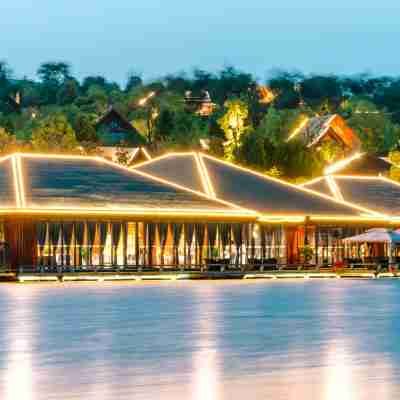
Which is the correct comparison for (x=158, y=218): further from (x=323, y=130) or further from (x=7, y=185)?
(x=323, y=130)

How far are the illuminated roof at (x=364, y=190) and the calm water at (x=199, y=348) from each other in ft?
144

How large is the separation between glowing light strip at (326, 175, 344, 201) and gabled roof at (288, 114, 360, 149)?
72.7 m

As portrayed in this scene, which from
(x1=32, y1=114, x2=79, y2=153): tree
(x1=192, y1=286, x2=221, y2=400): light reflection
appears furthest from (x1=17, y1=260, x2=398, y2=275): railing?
(x1=32, y1=114, x2=79, y2=153): tree

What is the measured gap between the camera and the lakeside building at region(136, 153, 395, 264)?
A: 7594cm

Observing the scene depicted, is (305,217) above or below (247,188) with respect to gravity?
below

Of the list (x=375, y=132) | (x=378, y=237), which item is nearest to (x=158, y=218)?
(x=378, y=237)

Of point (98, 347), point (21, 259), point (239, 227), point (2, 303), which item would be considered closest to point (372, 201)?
point (239, 227)

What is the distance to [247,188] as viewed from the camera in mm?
78312

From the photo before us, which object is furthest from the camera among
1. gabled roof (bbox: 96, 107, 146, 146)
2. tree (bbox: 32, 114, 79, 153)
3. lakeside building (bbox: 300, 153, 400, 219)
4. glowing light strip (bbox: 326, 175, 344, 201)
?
gabled roof (bbox: 96, 107, 146, 146)

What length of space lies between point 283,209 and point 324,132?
92065 millimetres

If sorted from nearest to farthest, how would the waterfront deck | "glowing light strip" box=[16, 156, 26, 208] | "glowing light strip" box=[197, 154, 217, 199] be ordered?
the waterfront deck
"glowing light strip" box=[16, 156, 26, 208]
"glowing light strip" box=[197, 154, 217, 199]

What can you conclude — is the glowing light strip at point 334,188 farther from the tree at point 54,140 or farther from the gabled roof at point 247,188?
the tree at point 54,140

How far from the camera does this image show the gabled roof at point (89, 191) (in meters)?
64.8

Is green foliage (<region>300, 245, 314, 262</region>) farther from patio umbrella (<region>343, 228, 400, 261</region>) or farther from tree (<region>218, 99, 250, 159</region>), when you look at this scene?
tree (<region>218, 99, 250, 159</region>)
